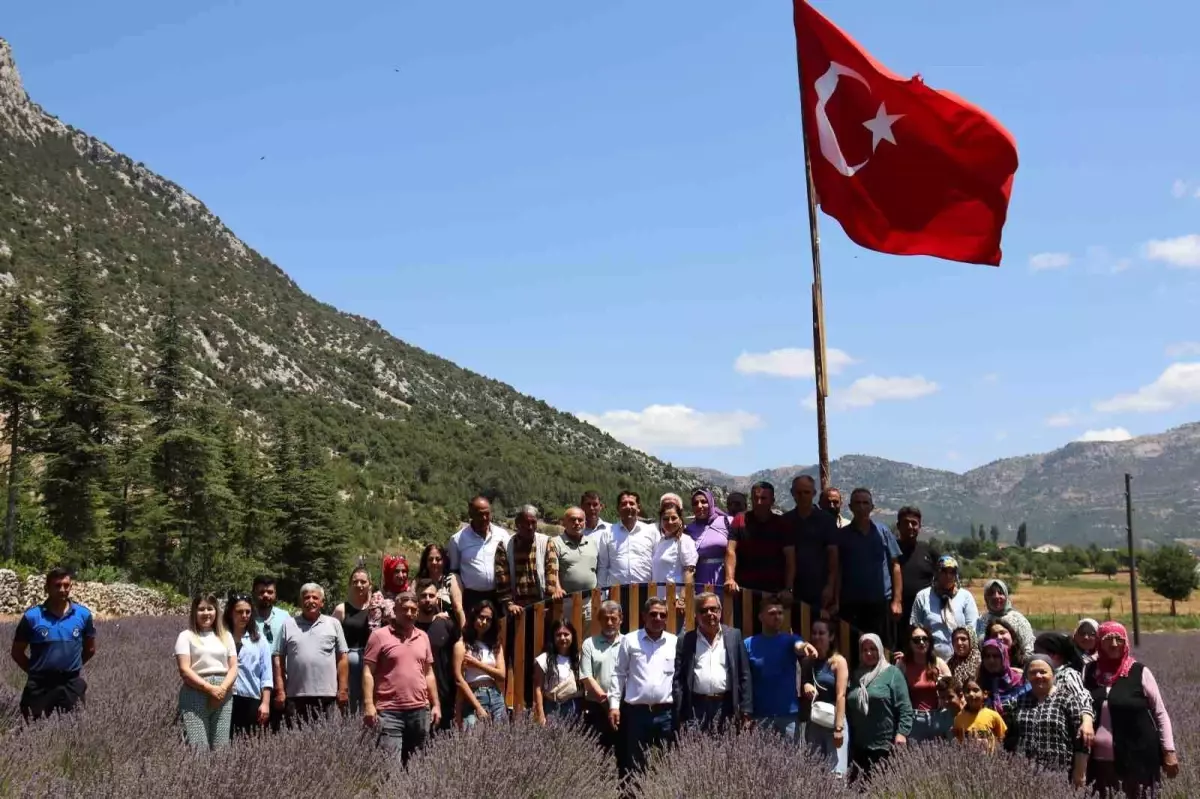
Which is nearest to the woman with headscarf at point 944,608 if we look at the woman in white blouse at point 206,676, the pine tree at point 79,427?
the woman in white blouse at point 206,676

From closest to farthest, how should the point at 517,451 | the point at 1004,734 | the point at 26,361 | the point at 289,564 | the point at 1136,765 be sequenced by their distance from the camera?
the point at 1136,765
the point at 1004,734
the point at 26,361
the point at 289,564
the point at 517,451

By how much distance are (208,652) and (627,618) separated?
9.22 feet

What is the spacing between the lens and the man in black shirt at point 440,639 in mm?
6785

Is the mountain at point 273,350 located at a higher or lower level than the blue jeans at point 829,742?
higher

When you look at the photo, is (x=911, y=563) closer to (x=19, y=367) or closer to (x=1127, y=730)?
(x=1127, y=730)

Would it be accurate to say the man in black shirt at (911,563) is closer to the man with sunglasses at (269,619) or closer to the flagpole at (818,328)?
the flagpole at (818,328)

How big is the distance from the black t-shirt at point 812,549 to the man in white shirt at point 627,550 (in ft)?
3.43

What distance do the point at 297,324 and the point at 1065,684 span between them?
273 ft

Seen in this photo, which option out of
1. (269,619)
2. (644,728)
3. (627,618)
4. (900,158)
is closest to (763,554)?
(627,618)

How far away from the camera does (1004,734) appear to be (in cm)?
614

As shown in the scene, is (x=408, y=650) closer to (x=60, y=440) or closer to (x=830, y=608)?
(x=830, y=608)

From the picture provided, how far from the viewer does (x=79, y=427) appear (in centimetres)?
2702

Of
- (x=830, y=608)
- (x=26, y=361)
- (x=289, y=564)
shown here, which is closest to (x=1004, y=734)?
(x=830, y=608)

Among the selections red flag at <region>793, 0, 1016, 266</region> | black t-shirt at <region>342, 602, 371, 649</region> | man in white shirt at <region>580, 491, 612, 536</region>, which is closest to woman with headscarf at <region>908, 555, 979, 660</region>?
Answer: man in white shirt at <region>580, 491, 612, 536</region>
